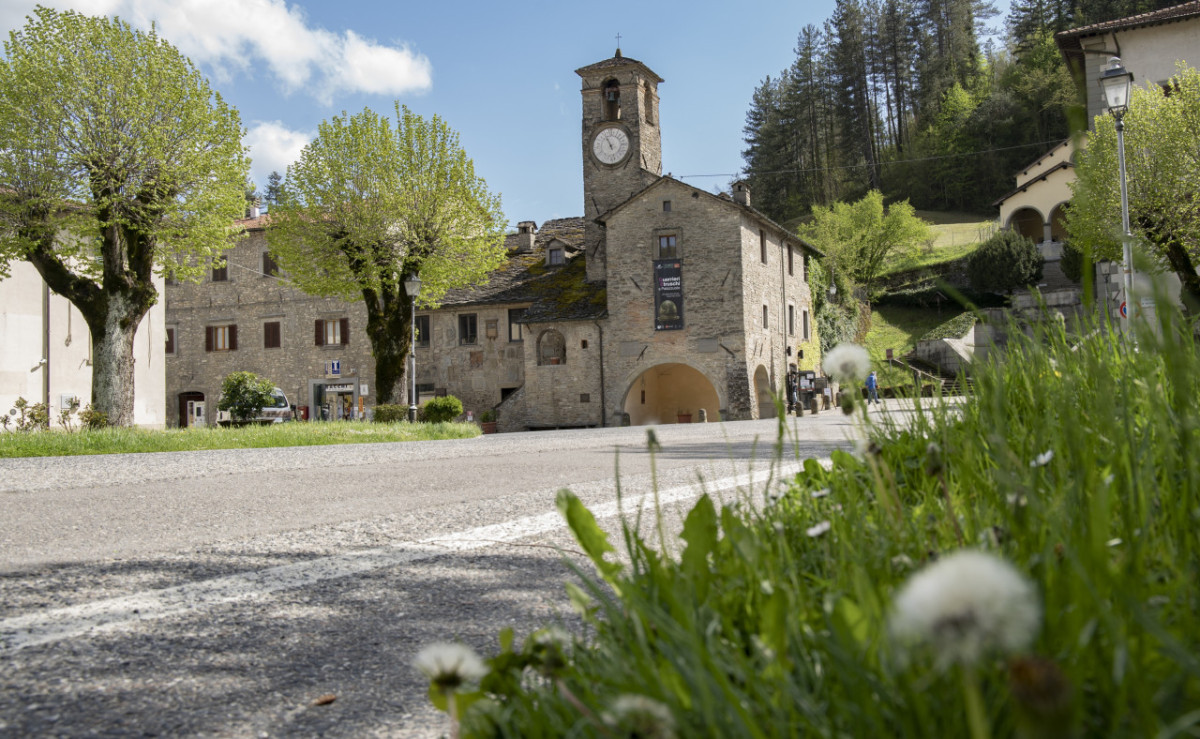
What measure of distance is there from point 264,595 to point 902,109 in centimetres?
9039

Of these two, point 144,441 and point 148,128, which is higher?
point 148,128

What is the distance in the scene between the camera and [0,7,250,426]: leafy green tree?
1912 cm

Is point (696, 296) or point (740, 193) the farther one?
point (740, 193)

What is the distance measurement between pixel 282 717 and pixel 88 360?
27.3 meters

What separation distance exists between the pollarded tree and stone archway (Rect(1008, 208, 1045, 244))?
42.6m

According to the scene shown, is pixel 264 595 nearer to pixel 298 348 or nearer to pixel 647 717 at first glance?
pixel 647 717

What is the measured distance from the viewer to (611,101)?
1480 inches

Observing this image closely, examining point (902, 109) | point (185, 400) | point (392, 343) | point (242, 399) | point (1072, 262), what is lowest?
point (242, 399)

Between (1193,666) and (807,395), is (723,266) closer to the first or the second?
(807,395)

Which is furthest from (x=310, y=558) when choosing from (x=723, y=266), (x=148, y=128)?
(x=723, y=266)

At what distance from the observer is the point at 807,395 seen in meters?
38.1

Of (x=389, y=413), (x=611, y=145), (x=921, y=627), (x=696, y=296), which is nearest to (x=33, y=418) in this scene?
(x=389, y=413)

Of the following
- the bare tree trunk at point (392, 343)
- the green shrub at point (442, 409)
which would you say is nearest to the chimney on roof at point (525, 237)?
the green shrub at point (442, 409)

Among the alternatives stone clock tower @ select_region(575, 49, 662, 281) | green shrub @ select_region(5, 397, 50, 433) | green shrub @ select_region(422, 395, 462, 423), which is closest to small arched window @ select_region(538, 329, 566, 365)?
stone clock tower @ select_region(575, 49, 662, 281)
